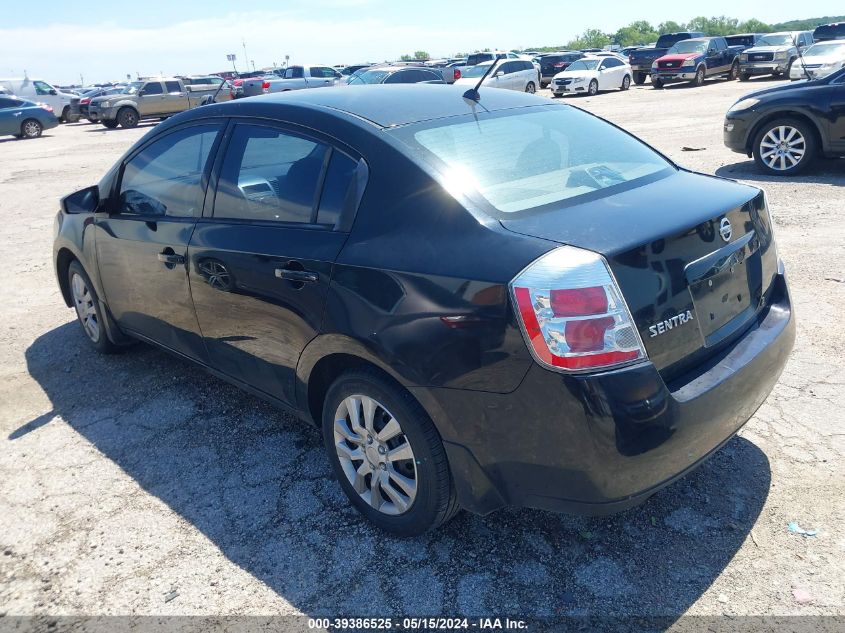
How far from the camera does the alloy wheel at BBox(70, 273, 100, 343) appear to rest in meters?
4.86

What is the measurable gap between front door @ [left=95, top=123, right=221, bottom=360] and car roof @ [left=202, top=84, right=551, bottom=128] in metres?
0.32

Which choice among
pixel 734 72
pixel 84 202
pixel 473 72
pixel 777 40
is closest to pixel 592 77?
pixel 473 72

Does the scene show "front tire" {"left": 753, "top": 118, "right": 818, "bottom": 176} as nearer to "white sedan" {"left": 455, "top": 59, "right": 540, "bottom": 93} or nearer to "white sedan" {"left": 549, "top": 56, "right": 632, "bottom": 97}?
"white sedan" {"left": 455, "top": 59, "right": 540, "bottom": 93}

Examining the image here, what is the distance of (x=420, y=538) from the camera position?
→ 2883 millimetres

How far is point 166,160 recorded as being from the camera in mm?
3975

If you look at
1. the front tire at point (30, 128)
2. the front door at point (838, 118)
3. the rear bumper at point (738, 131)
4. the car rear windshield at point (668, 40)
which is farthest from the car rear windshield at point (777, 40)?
the front tire at point (30, 128)

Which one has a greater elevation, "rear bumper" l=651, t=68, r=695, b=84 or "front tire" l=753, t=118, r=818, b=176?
"rear bumper" l=651, t=68, r=695, b=84

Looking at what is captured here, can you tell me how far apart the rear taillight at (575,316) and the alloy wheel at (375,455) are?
0.74 meters

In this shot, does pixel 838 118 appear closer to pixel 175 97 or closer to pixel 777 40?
pixel 777 40

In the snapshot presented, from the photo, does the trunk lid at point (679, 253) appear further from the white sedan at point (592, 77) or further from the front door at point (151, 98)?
the front door at point (151, 98)

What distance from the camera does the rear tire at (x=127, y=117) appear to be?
1077 inches

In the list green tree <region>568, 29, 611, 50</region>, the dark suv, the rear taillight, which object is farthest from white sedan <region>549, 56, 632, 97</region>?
green tree <region>568, 29, 611, 50</region>

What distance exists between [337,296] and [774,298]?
190 cm

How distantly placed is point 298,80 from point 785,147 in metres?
25.2
